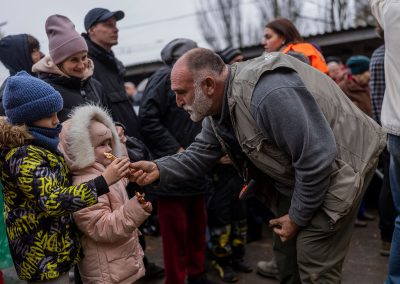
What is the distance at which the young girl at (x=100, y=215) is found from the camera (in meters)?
2.49

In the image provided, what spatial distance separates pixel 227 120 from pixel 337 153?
0.58 metres

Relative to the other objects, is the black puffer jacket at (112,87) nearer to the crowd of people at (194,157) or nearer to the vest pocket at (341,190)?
the crowd of people at (194,157)

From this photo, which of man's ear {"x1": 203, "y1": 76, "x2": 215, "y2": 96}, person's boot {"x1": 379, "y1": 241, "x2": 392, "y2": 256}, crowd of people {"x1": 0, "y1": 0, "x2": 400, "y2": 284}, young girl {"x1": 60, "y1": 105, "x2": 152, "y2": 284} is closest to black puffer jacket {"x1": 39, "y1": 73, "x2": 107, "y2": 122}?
crowd of people {"x1": 0, "y1": 0, "x2": 400, "y2": 284}

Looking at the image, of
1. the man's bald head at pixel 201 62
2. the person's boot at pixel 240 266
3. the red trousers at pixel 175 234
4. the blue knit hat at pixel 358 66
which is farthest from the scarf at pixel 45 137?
the blue knit hat at pixel 358 66

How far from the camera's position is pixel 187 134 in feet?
12.4

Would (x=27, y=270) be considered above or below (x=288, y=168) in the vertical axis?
below

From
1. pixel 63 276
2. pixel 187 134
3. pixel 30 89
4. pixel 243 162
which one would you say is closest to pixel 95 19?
pixel 187 134

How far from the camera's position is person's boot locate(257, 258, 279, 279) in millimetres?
3957

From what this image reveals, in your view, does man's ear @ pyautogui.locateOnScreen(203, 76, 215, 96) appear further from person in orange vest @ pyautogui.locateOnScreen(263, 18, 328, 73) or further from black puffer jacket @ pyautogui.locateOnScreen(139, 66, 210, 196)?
person in orange vest @ pyautogui.locateOnScreen(263, 18, 328, 73)

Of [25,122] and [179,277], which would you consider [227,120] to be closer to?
[25,122]

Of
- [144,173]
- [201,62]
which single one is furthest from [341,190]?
[144,173]

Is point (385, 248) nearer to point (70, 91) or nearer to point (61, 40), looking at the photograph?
point (70, 91)

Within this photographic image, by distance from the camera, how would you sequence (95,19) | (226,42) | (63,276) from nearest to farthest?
(63,276) → (95,19) → (226,42)

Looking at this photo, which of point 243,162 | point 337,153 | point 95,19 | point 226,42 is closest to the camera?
point 337,153
